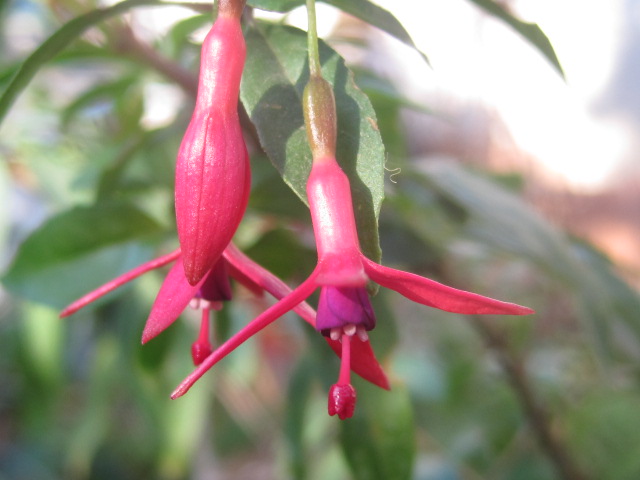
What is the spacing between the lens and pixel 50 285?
62 cm

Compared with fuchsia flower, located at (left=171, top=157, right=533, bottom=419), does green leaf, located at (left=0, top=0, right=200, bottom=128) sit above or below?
above

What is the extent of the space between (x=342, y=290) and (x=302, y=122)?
113 mm

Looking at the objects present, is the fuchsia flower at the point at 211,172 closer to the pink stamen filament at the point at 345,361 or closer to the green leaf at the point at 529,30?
the pink stamen filament at the point at 345,361

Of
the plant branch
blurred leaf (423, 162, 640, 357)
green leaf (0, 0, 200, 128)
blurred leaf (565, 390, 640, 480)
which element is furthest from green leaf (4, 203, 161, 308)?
blurred leaf (565, 390, 640, 480)

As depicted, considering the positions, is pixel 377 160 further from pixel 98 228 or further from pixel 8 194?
pixel 8 194

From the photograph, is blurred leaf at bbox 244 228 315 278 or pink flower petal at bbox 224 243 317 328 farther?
blurred leaf at bbox 244 228 315 278

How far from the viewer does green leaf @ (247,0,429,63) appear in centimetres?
38

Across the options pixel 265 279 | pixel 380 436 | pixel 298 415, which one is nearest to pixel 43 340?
pixel 298 415

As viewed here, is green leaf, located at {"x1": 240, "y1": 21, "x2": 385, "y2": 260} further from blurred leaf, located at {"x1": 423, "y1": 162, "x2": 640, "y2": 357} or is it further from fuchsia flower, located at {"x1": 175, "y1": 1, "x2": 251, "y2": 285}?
blurred leaf, located at {"x1": 423, "y1": 162, "x2": 640, "y2": 357}

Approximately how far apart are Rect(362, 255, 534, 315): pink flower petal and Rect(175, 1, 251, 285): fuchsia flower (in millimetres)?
79

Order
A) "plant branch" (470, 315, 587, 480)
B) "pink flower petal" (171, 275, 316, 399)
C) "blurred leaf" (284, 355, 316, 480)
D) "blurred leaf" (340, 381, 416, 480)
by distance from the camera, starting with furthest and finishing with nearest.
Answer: "blurred leaf" (284, 355, 316, 480) → "plant branch" (470, 315, 587, 480) → "blurred leaf" (340, 381, 416, 480) → "pink flower petal" (171, 275, 316, 399)

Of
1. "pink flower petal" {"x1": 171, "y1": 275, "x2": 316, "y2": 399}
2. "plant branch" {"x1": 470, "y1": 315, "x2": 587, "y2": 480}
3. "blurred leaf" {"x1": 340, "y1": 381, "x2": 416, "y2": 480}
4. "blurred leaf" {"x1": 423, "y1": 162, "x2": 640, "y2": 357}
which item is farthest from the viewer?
"plant branch" {"x1": 470, "y1": 315, "x2": 587, "y2": 480}

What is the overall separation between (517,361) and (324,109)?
57 centimetres

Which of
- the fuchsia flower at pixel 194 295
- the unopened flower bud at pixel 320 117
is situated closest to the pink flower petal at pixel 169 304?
the fuchsia flower at pixel 194 295
